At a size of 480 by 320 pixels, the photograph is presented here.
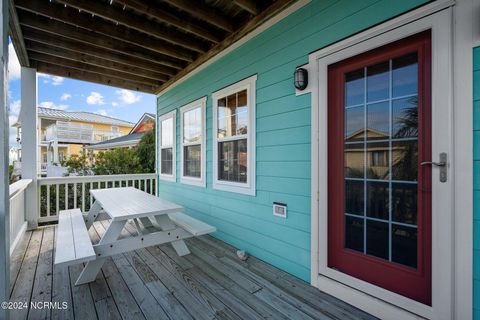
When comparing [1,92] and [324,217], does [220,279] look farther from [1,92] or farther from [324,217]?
[1,92]

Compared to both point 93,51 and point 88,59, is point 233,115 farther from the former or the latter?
point 88,59

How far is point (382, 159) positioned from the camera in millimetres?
1779

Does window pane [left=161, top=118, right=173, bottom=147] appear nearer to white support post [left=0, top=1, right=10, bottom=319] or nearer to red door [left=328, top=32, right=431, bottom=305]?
white support post [left=0, top=1, right=10, bottom=319]

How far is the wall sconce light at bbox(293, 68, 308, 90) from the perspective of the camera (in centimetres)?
222

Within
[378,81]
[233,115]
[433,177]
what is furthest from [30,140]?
[433,177]

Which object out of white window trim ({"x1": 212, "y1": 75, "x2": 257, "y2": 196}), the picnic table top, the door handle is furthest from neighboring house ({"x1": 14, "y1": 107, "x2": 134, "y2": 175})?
the door handle

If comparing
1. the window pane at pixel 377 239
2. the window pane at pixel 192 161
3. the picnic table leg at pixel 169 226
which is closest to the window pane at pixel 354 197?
the window pane at pixel 377 239

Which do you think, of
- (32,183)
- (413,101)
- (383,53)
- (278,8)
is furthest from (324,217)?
(32,183)

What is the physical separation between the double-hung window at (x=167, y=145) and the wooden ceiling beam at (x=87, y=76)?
2.71 feet

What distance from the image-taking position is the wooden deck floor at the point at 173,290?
5.93 ft

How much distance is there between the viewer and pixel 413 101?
5.31 feet

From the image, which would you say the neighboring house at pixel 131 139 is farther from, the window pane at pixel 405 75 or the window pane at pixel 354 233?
the window pane at pixel 405 75

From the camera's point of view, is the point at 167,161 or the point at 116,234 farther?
the point at 167,161

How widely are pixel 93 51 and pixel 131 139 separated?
7.09 meters
